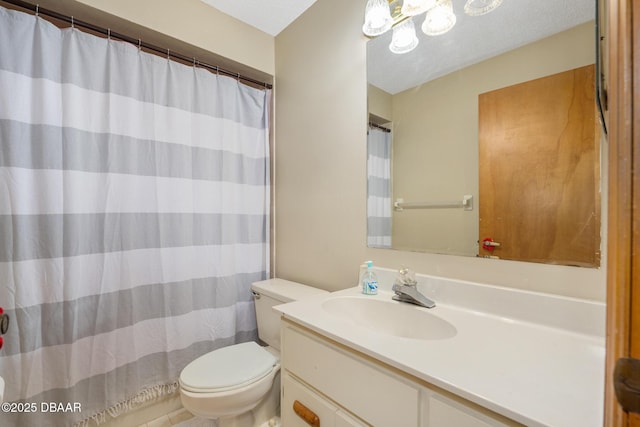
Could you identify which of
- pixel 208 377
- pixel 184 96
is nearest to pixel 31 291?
pixel 208 377

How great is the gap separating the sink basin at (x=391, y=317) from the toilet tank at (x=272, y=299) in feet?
1.04

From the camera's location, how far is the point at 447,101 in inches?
43.4

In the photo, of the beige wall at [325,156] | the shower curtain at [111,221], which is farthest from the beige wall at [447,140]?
the shower curtain at [111,221]

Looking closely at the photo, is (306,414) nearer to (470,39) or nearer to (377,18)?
(470,39)

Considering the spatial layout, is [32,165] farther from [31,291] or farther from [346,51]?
Answer: [346,51]

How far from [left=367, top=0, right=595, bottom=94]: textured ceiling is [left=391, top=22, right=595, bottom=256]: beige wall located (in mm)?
33

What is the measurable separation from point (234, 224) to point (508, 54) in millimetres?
1564

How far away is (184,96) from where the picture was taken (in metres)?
1.57

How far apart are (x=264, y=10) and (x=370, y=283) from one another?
1662mm

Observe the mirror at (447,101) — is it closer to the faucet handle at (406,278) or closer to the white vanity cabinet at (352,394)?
the faucet handle at (406,278)

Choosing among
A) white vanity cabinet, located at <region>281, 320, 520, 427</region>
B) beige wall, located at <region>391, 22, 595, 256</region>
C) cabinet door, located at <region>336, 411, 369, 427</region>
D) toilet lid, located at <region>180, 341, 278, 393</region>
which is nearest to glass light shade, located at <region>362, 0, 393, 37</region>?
beige wall, located at <region>391, 22, 595, 256</region>

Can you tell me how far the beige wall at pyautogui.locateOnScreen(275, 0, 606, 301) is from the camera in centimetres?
136

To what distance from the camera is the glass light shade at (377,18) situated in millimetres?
1179

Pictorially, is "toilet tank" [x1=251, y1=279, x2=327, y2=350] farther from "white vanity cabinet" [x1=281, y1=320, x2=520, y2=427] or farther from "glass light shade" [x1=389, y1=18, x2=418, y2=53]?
"glass light shade" [x1=389, y1=18, x2=418, y2=53]
